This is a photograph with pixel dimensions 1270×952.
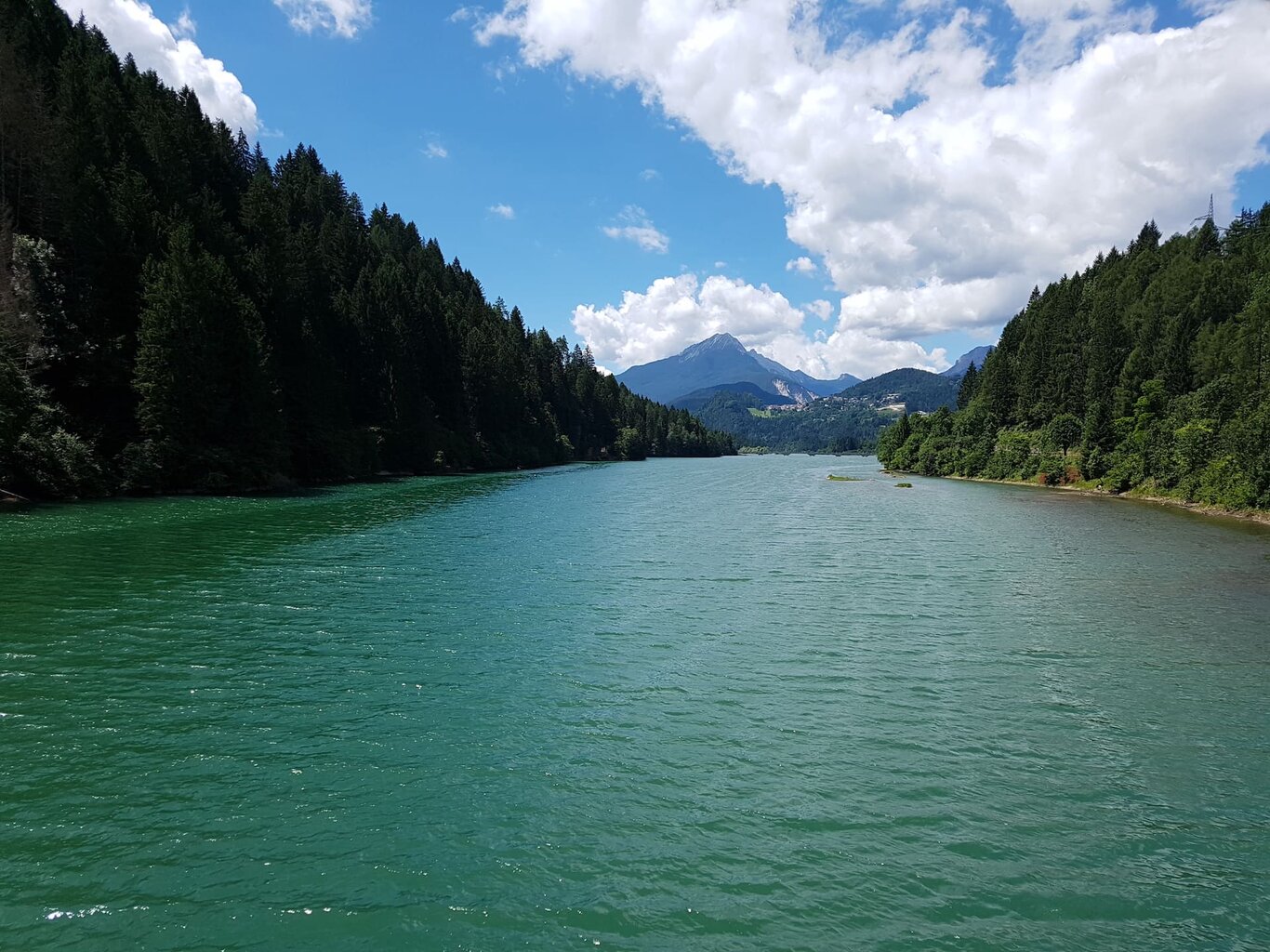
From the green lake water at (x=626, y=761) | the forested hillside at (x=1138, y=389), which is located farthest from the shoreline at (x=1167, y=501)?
the green lake water at (x=626, y=761)

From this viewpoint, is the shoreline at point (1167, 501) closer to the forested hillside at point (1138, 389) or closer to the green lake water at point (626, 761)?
the forested hillside at point (1138, 389)

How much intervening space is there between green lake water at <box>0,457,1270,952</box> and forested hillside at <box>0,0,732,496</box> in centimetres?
3343

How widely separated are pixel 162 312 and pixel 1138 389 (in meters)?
114

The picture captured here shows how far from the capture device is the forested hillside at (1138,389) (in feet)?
217

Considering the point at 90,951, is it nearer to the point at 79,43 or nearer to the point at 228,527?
the point at 228,527

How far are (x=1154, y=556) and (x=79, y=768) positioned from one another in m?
45.9

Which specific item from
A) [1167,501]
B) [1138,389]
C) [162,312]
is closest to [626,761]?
[162,312]

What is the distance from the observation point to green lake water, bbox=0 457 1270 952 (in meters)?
9.09

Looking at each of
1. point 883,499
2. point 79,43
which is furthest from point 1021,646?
point 79,43

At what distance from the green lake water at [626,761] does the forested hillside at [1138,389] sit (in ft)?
148

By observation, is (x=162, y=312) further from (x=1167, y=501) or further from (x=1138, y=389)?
(x=1138, y=389)

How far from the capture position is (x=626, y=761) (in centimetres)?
1347

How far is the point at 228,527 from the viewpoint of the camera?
43.8 meters

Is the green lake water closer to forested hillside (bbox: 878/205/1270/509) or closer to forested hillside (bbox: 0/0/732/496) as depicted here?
forested hillside (bbox: 0/0/732/496)
